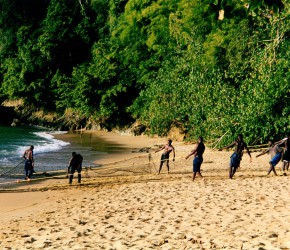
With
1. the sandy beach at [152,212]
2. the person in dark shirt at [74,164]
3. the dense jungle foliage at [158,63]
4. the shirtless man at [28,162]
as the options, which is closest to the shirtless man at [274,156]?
the sandy beach at [152,212]

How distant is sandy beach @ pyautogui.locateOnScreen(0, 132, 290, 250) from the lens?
727 cm

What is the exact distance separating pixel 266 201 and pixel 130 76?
32.9 meters

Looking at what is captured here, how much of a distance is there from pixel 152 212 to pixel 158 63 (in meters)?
29.6

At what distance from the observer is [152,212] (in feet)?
31.9

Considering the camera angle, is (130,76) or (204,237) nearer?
(204,237)

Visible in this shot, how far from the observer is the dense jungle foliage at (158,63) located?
21750 mm

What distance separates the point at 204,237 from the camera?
23.7 feet

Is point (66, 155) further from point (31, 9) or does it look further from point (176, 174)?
point (31, 9)

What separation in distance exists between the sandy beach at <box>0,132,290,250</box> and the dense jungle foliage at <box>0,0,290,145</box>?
378 centimetres

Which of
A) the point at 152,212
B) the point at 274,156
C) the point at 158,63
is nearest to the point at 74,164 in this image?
the point at 152,212

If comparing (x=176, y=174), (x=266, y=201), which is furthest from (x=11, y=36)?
(x=266, y=201)

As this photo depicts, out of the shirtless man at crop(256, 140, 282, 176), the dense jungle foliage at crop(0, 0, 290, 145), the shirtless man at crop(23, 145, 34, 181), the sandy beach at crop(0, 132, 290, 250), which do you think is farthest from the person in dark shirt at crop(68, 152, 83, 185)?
the shirtless man at crop(256, 140, 282, 176)

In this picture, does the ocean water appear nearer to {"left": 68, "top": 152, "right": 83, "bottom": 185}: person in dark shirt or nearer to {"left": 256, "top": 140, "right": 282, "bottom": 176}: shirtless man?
{"left": 68, "top": 152, "right": 83, "bottom": 185}: person in dark shirt

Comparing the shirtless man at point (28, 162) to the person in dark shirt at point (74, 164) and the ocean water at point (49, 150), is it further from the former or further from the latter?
the ocean water at point (49, 150)
